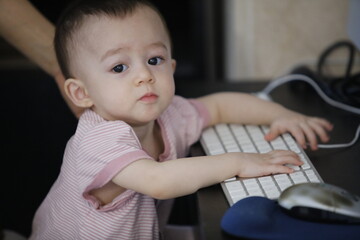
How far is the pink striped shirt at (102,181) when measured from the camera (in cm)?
75

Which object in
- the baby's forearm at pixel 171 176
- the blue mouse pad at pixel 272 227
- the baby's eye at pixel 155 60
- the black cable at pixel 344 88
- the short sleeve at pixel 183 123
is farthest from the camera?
the black cable at pixel 344 88

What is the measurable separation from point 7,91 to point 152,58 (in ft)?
2.27

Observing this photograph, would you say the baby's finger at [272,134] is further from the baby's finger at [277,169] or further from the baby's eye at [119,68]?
the baby's eye at [119,68]

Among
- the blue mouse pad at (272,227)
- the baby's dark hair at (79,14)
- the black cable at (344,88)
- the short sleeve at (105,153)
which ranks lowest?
the black cable at (344,88)

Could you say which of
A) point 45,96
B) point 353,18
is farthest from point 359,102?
point 45,96

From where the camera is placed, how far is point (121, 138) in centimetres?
77

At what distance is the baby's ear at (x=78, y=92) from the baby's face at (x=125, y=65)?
19 mm

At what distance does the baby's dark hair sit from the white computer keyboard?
28cm

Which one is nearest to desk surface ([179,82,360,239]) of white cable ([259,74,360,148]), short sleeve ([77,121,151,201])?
white cable ([259,74,360,148])

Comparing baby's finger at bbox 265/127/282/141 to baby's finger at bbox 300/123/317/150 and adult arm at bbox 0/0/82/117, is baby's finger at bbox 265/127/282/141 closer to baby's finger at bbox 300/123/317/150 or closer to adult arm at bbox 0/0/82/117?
baby's finger at bbox 300/123/317/150

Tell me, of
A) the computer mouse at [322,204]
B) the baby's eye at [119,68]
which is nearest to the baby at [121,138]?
the baby's eye at [119,68]

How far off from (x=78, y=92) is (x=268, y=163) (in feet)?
1.18

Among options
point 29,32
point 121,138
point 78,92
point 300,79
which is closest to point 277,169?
point 121,138

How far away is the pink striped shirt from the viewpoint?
0.75 meters
